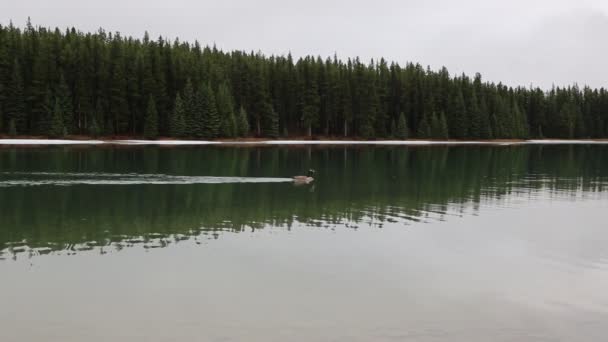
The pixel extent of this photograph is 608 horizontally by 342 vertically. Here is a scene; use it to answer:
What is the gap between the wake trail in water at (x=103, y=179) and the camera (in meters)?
40.9

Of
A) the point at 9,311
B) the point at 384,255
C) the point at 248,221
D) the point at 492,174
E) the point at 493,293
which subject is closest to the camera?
the point at 9,311

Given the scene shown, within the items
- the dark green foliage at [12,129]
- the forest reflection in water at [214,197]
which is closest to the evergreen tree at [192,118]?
the dark green foliage at [12,129]

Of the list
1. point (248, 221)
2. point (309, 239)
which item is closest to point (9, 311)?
point (309, 239)

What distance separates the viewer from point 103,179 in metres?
43.7

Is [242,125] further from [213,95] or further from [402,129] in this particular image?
[402,129]

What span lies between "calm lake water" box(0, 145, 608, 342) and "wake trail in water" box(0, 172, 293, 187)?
1691 millimetres

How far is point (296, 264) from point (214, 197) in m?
17.0

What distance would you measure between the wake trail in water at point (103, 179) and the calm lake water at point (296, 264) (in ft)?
5.55

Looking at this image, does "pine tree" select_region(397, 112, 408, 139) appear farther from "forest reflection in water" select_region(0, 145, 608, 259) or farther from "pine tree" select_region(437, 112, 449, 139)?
"forest reflection in water" select_region(0, 145, 608, 259)

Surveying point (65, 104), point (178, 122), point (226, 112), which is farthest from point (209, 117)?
point (65, 104)

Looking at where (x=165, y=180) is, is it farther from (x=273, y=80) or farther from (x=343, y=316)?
(x=273, y=80)

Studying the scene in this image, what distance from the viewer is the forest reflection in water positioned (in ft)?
79.6

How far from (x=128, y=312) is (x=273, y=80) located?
5716 inches

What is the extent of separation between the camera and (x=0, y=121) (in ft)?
363
